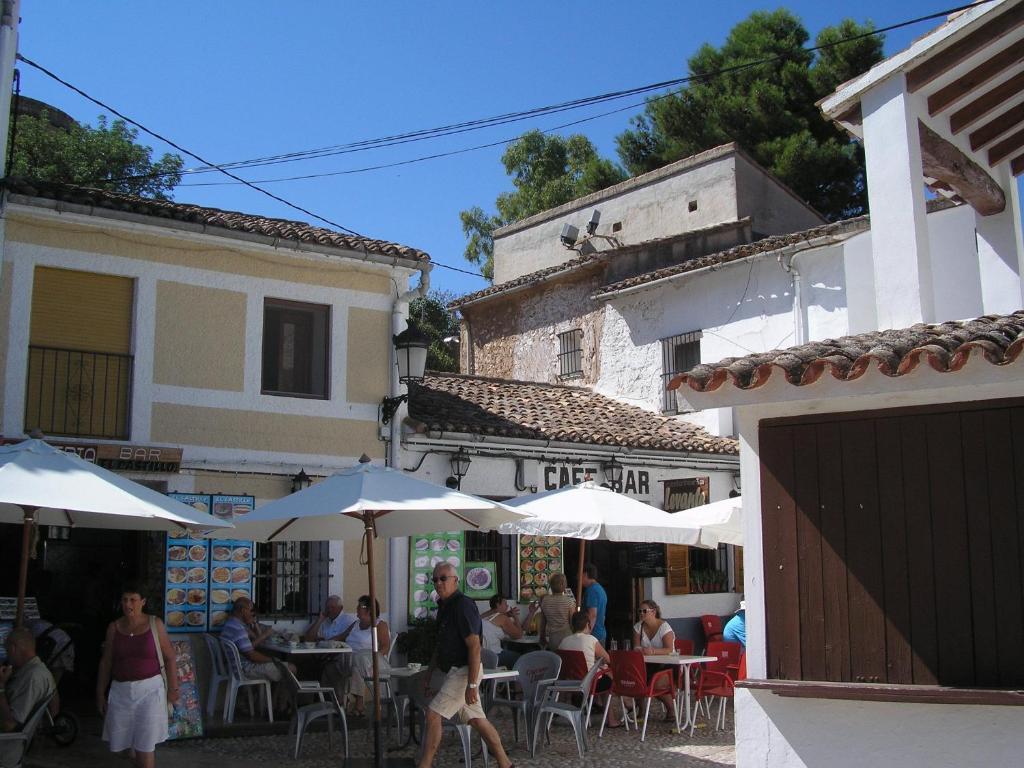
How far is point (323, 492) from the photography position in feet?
28.1

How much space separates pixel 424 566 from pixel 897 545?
826cm

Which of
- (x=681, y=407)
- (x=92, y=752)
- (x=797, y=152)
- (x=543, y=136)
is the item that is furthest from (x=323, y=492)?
(x=543, y=136)

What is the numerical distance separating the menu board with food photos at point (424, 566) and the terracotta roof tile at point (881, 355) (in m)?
7.47

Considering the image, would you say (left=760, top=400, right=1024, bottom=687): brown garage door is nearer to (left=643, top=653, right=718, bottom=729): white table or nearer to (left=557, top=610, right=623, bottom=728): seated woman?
(left=557, top=610, right=623, bottom=728): seated woman

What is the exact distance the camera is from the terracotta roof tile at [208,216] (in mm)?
11570

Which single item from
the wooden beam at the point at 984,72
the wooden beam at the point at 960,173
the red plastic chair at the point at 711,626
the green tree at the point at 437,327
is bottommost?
the red plastic chair at the point at 711,626

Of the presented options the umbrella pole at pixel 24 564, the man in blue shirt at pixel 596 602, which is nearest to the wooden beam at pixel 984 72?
the man in blue shirt at pixel 596 602

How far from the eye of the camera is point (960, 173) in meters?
8.86

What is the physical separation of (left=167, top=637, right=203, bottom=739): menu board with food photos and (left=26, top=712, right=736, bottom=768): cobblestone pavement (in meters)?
0.11

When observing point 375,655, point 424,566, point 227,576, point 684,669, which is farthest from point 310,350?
point 684,669

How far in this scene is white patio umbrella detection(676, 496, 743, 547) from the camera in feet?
37.6

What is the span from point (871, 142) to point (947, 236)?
2402mm

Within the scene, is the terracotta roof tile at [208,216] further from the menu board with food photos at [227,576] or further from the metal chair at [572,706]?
the metal chair at [572,706]

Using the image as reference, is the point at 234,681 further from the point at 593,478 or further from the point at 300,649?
the point at 593,478
